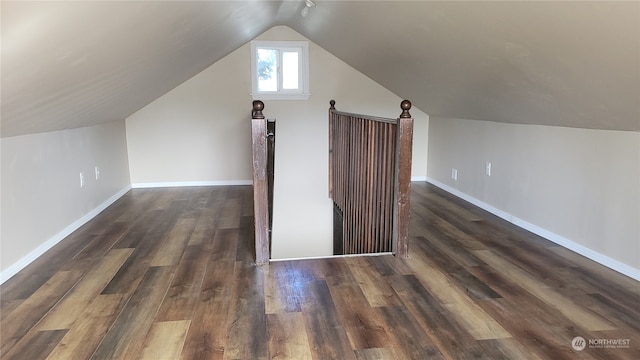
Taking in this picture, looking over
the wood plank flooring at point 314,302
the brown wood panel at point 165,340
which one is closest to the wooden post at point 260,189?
the wood plank flooring at point 314,302

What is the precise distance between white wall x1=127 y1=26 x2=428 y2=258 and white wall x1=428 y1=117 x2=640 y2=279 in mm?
1688

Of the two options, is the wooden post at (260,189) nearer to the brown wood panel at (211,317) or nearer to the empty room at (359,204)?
the empty room at (359,204)

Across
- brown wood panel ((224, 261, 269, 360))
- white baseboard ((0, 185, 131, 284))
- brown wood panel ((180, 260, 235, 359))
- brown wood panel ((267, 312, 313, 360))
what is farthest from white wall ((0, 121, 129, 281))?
brown wood panel ((267, 312, 313, 360))

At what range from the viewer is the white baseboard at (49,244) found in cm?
A: 248

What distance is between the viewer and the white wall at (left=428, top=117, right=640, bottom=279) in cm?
255

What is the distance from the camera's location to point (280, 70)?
5.26m

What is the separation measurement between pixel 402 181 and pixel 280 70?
10.1 ft

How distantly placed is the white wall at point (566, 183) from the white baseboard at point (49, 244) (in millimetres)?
3747

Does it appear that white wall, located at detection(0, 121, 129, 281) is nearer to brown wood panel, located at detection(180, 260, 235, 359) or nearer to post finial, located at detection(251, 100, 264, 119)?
brown wood panel, located at detection(180, 260, 235, 359)

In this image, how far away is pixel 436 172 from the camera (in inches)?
210

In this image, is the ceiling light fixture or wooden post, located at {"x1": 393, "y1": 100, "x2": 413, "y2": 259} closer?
wooden post, located at {"x1": 393, "y1": 100, "x2": 413, "y2": 259}

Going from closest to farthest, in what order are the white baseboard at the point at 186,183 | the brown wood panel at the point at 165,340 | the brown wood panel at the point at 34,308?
the brown wood panel at the point at 165,340 < the brown wood panel at the point at 34,308 < the white baseboard at the point at 186,183

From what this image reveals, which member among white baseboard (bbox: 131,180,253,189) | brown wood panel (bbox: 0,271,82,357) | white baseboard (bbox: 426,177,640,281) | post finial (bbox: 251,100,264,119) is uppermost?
post finial (bbox: 251,100,264,119)

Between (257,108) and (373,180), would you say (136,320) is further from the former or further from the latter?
(373,180)
